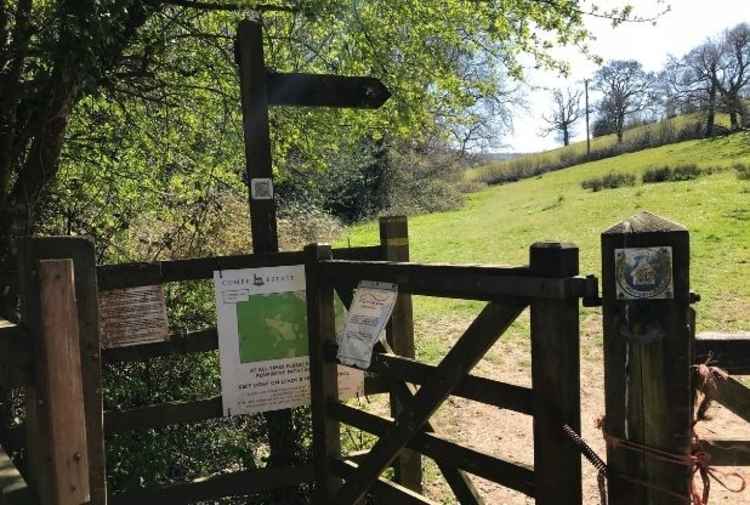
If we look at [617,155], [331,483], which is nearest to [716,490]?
[331,483]

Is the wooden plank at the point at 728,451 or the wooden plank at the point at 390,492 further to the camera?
the wooden plank at the point at 390,492

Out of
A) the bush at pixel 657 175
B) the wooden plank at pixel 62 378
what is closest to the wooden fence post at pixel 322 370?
the wooden plank at pixel 62 378

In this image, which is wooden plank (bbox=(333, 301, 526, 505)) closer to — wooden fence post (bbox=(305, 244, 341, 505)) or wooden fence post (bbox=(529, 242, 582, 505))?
wooden fence post (bbox=(529, 242, 582, 505))

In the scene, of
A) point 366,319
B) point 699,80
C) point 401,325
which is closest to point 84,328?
point 366,319

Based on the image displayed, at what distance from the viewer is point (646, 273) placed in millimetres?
1919

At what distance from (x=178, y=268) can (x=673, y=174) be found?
94.2ft

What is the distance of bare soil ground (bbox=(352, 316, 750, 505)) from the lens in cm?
480

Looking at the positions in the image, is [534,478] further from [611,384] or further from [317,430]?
[317,430]

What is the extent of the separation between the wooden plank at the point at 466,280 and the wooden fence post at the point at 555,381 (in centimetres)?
4

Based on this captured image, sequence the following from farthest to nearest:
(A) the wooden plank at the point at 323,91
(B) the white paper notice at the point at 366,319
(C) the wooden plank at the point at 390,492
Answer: (A) the wooden plank at the point at 323,91, (B) the white paper notice at the point at 366,319, (C) the wooden plank at the point at 390,492

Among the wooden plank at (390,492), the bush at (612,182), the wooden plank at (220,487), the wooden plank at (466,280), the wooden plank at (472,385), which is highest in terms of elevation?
the bush at (612,182)

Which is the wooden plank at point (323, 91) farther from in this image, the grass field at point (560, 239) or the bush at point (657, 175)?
the bush at point (657, 175)

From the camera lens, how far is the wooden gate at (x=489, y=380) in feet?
7.51

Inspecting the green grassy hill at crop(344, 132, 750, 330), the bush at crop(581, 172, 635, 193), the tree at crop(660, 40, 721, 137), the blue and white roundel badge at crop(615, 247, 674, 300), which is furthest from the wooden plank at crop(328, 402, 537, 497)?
the tree at crop(660, 40, 721, 137)
